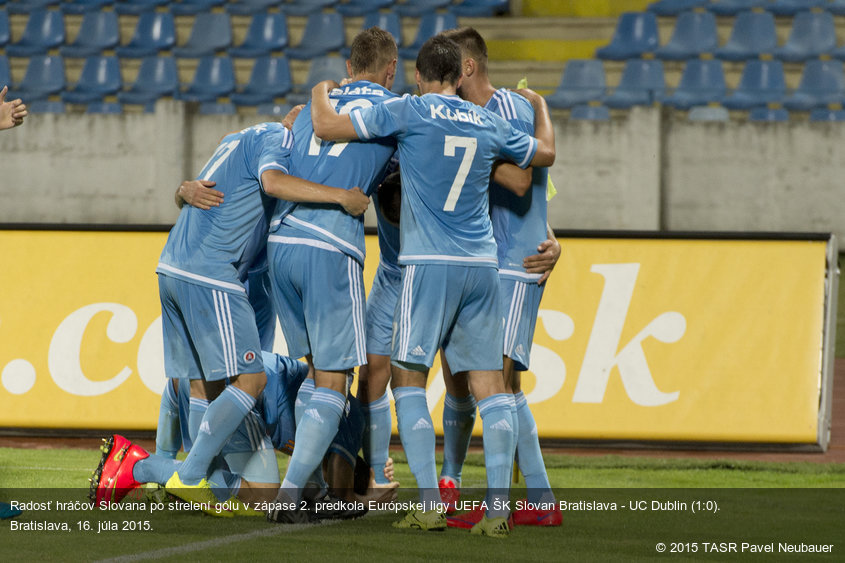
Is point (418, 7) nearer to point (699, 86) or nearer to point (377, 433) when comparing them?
point (699, 86)

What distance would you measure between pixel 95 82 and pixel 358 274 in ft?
32.8

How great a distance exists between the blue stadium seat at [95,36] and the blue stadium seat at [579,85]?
5.79 metres

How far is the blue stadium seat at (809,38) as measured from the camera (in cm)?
1262

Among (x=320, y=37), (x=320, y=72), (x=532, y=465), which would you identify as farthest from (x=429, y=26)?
(x=532, y=465)

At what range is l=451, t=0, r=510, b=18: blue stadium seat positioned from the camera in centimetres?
1391

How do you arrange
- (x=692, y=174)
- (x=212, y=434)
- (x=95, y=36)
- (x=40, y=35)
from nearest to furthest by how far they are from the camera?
(x=212, y=434), (x=692, y=174), (x=95, y=36), (x=40, y=35)

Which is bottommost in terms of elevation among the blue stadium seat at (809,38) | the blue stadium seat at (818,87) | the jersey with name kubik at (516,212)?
the jersey with name kubik at (516,212)

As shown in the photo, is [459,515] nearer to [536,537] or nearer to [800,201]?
[536,537]

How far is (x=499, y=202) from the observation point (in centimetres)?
493

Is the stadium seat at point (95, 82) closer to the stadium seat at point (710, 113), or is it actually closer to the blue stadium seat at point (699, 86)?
the blue stadium seat at point (699, 86)

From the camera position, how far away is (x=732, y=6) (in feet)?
42.9

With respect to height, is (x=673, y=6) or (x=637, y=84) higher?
(x=673, y=6)

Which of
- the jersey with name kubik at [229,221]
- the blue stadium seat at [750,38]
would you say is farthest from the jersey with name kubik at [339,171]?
the blue stadium seat at [750,38]

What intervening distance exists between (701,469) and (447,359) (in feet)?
8.35
